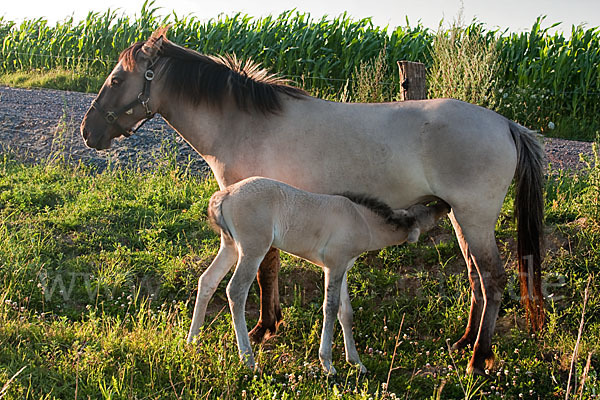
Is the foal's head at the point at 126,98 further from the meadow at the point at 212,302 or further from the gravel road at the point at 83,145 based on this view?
the gravel road at the point at 83,145

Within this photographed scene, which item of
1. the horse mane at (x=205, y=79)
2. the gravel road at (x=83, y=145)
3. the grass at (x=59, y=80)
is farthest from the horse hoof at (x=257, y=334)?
the grass at (x=59, y=80)

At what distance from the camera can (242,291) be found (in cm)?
463

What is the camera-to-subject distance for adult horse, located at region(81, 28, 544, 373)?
485cm

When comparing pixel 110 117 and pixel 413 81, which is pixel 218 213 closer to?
pixel 110 117

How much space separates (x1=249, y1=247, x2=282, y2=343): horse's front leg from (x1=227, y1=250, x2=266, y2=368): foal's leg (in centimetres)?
82

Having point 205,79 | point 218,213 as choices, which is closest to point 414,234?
point 218,213

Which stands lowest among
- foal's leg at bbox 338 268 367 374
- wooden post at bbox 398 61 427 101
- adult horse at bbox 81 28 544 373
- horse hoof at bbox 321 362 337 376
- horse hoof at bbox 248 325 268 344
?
horse hoof at bbox 248 325 268 344

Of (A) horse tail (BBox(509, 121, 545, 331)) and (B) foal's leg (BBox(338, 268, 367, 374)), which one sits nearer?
(B) foal's leg (BBox(338, 268, 367, 374))

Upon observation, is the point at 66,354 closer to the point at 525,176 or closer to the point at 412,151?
the point at 412,151

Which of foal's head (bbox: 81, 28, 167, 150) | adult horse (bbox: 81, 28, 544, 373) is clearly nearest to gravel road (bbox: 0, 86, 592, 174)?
foal's head (bbox: 81, 28, 167, 150)

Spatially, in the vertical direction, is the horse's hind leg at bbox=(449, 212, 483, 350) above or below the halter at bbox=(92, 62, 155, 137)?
below

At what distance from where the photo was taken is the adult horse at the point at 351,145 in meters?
4.85

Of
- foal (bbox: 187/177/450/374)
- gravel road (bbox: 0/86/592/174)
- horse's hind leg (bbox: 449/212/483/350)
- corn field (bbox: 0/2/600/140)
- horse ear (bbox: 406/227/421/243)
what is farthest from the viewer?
corn field (bbox: 0/2/600/140)

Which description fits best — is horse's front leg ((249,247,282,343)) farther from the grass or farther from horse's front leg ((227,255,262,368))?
the grass
